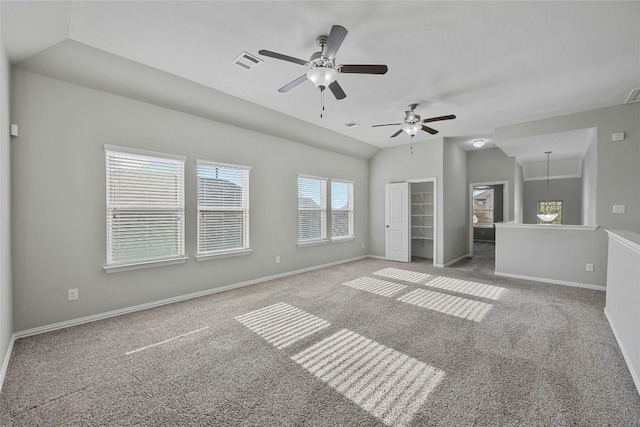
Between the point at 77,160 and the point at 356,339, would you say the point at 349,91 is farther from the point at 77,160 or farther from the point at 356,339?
the point at 77,160

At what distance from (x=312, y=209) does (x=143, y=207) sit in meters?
3.22

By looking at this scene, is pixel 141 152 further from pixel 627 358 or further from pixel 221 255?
Answer: pixel 627 358

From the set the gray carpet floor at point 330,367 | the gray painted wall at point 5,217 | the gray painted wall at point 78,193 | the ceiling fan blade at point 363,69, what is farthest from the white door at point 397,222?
the gray painted wall at point 5,217

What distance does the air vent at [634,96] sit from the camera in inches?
145

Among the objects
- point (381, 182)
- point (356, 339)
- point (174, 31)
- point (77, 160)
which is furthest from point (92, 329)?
point (381, 182)

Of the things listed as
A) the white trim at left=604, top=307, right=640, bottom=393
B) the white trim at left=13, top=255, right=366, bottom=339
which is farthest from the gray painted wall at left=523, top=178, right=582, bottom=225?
the white trim at left=13, top=255, right=366, bottom=339

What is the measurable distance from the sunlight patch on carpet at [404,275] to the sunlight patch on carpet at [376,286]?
41 centimetres

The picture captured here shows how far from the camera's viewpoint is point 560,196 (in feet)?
30.4

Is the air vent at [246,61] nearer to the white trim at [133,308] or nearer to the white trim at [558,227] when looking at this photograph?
the white trim at [133,308]

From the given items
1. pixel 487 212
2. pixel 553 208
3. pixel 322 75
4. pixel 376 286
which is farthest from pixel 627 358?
pixel 487 212

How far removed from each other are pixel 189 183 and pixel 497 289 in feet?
16.8

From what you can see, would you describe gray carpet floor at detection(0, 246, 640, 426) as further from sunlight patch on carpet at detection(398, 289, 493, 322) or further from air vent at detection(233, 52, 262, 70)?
air vent at detection(233, 52, 262, 70)

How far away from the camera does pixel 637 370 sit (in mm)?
1970

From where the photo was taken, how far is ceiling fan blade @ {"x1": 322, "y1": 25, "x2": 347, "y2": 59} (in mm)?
1987
